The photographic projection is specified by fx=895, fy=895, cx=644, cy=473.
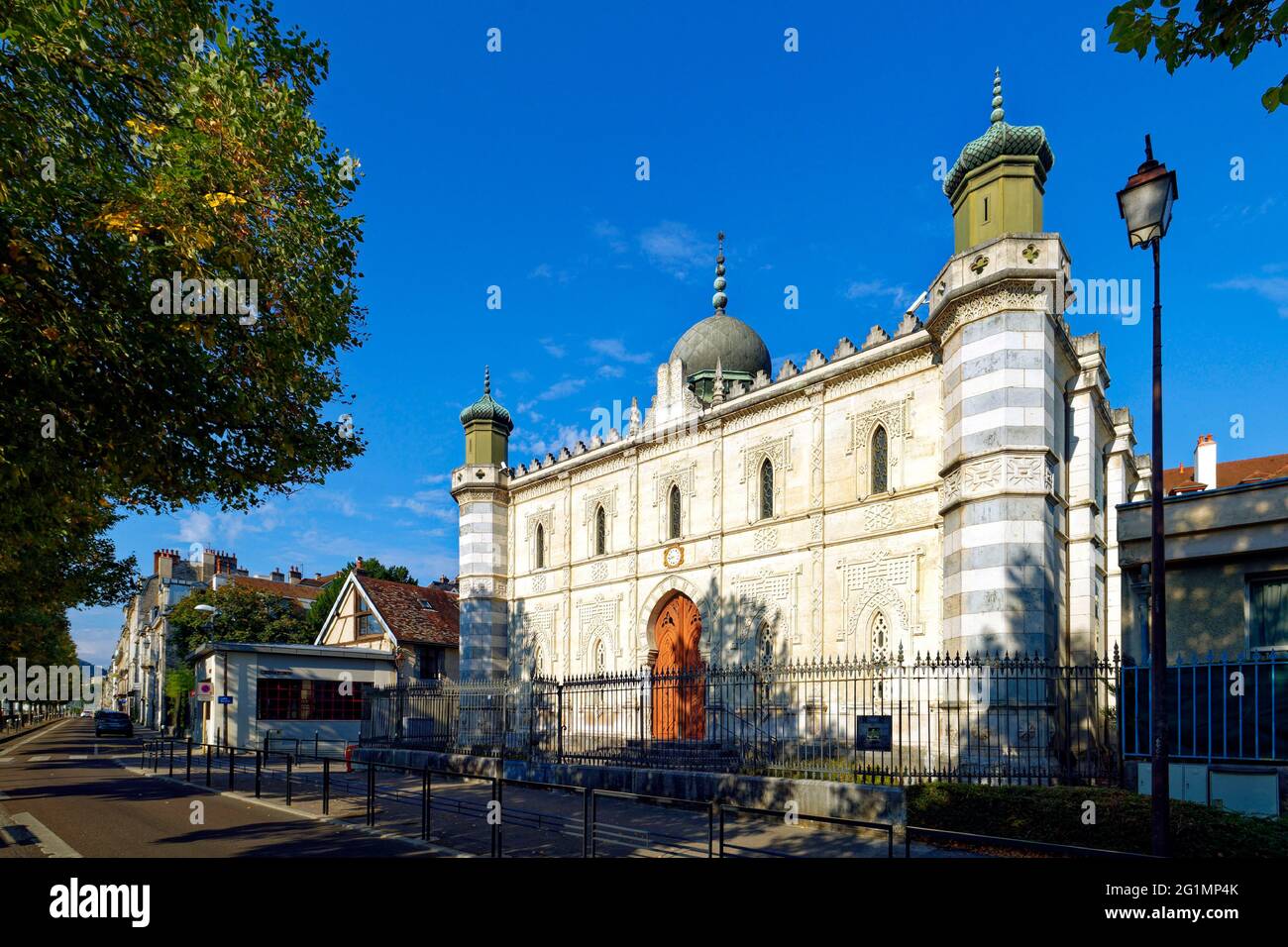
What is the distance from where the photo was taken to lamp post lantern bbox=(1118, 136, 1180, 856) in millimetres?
8070

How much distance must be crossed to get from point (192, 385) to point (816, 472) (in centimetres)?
1496

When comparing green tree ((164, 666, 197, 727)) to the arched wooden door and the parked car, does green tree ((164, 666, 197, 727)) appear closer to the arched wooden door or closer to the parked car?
the parked car

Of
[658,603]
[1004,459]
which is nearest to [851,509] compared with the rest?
[1004,459]

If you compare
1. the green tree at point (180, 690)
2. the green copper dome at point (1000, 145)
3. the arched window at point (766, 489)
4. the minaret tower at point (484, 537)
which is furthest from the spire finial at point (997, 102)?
the green tree at point (180, 690)

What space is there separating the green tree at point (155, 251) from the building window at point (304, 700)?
2221 cm

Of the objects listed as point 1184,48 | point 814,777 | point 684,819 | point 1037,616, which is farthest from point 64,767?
point 1184,48

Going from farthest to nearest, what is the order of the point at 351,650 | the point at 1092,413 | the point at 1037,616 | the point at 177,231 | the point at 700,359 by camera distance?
the point at 351,650
the point at 700,359
the point at 1092,413
the point at 1037,616
the point at 177,231

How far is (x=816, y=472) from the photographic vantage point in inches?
837

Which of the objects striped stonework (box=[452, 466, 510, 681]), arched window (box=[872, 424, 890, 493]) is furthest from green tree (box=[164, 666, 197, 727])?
arched window (box=[872, 424, 890, 493])

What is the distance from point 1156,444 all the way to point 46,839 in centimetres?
1429

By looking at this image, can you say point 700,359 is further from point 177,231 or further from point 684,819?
point 177,231

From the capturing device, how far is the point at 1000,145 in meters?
17.1

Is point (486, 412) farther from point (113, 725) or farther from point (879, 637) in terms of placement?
point (113, 725)
